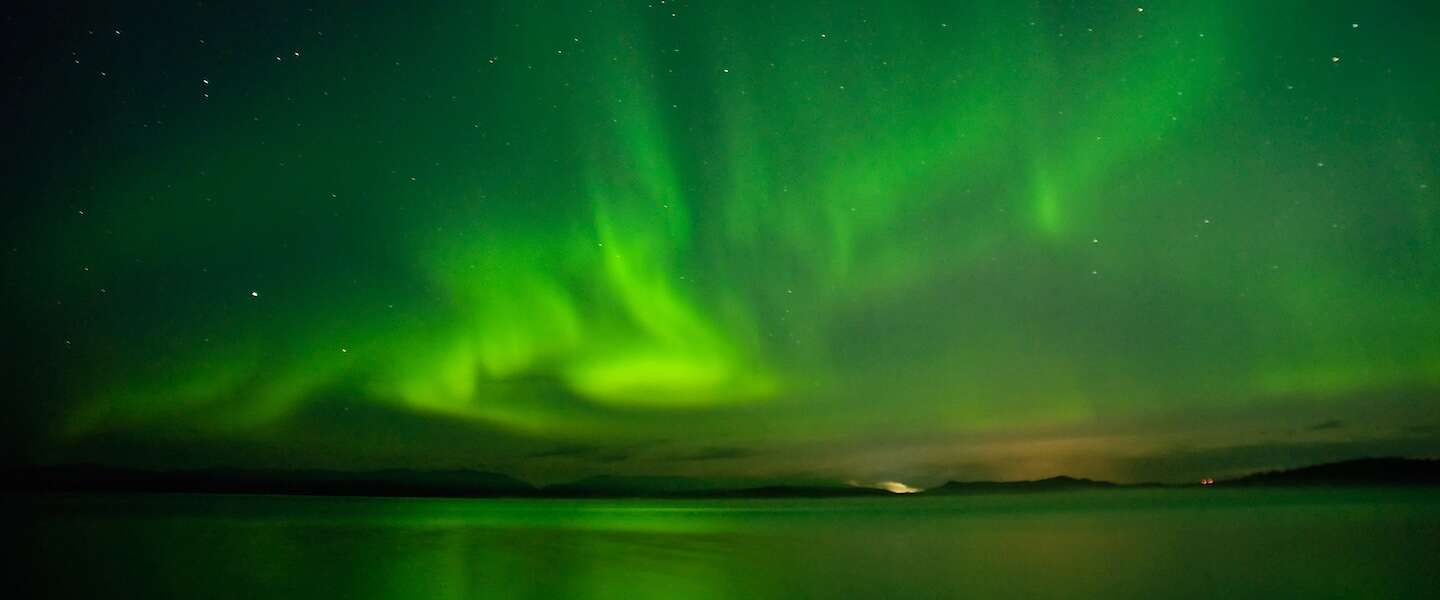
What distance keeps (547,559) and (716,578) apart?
4518 mm

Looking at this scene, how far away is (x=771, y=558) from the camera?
1642 centimetres

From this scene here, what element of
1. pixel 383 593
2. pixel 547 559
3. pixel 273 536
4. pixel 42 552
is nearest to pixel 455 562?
pixel 547 559

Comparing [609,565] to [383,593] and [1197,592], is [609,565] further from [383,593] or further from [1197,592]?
[1197,592]

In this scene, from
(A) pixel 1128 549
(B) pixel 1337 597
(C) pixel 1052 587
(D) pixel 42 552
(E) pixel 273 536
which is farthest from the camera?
(E) pixel 273 536

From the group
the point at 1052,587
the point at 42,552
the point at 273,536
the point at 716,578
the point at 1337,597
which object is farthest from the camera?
the point at 273,536

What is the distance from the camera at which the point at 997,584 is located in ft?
40.1

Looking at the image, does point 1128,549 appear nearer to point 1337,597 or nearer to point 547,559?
point 1337,597

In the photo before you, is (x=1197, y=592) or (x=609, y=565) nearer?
(x=1197, y=592)

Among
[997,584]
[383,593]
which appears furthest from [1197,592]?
[383,593]

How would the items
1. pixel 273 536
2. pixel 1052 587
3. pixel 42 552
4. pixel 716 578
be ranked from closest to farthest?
pixel 1052 587 → pixel 716 578 → pixel 42 552 → pixel 273 536

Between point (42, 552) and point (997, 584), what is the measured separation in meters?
15.5

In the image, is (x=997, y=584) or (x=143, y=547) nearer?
(x=997, y=584)

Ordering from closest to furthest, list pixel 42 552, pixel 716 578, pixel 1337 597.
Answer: pixel 1337 597 → pixel 716 578 → pixel 42 552

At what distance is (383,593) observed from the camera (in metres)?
10.6
